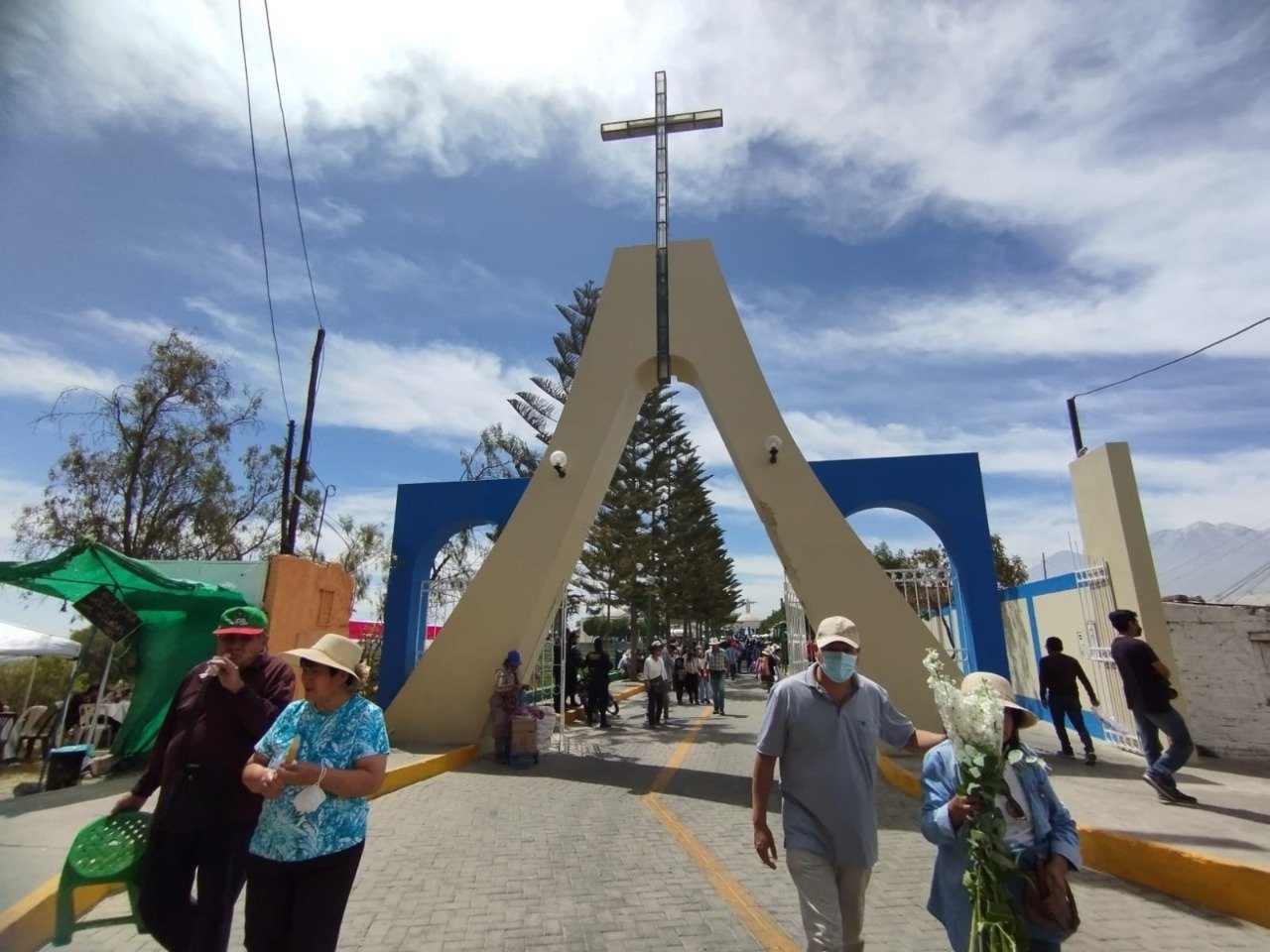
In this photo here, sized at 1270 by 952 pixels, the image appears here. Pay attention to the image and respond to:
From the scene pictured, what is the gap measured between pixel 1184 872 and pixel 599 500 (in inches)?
304

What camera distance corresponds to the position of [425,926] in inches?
144

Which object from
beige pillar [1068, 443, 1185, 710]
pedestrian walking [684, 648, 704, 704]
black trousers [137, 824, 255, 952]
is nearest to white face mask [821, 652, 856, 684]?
black trousers [137, 824, 255, 952]

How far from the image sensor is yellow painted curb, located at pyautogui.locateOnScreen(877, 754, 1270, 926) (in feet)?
12.4

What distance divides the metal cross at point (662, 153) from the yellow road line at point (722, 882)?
19.1 feet

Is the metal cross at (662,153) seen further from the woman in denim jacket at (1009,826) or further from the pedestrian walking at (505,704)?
the woman in denim jacket at (1009,826)

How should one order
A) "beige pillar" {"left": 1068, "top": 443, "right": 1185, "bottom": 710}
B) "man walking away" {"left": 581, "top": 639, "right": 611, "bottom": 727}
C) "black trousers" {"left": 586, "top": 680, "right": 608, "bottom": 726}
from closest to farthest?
1. "beige pillar" {"left": 1068, "top": 443, "right": 1185, "bottom": 710}
2. "man walking away" {"left": 581, "top": 639, "right": 611, "bottom": 727}
3. "black trousers" {"left": 586, "top": 680, "right": 608, "bottom": 726}

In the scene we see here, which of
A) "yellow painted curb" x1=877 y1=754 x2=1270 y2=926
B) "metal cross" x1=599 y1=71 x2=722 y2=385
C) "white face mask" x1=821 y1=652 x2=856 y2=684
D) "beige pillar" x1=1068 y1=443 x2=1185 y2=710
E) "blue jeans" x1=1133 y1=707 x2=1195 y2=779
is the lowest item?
"yellow painted curb" x1=877 y1=754 x2=1270 y2=926

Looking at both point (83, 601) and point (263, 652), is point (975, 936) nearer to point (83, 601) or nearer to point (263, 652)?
point (263, 652)

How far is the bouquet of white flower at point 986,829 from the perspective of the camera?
2.26 meters

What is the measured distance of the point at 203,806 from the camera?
9.29 feet

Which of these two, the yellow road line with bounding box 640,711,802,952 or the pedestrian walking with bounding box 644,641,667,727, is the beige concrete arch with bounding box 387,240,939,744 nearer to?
the pedestrian walking with bounding box 644,641,667,727

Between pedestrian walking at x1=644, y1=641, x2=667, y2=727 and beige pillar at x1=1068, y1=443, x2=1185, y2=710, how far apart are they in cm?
649

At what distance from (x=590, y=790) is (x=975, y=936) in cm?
543

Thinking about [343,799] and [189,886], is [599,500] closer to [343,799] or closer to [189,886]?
[189,886]
